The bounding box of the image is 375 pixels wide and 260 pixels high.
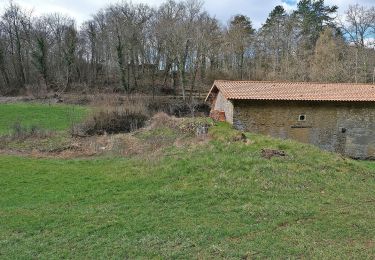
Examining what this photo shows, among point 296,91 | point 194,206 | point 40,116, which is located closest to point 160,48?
point 40,116

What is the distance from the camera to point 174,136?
19281 millimetres

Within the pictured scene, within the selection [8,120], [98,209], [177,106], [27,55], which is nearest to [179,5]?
[177,106]

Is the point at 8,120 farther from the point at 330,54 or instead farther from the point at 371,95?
the point at 330,54

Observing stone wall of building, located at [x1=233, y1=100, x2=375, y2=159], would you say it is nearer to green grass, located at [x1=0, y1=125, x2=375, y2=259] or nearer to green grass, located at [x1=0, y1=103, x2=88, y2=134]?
green grass, located at [x1=0, y1=125, x2=375, y2=259]

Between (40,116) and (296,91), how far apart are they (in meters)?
21.5

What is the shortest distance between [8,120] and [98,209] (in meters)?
23.7

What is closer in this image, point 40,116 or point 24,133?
point 24,133

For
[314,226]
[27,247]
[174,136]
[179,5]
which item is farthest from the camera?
[179,5]

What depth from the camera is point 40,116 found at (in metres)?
32.1

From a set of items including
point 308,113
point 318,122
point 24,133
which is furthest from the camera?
point 318,122

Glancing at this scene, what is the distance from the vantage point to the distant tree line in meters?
47.8

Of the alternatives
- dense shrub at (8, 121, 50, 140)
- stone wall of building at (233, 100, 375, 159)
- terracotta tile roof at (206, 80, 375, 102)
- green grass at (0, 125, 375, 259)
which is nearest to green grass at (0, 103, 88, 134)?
dense shrub at (8, 121, 50, 140)

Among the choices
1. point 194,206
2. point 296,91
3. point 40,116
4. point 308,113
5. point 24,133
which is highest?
point 296,91

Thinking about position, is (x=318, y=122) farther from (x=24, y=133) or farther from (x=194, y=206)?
(x=24, y=133)
